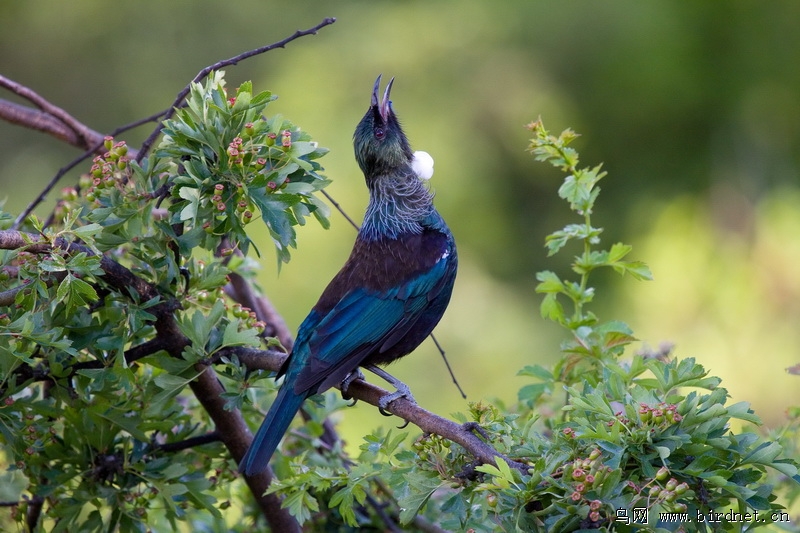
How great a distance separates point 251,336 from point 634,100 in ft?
21.5

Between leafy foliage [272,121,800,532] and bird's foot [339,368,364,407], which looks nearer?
leafy foliage [272,121,800,532]

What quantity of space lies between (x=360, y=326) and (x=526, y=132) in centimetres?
A: 525

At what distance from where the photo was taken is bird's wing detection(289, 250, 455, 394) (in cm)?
265

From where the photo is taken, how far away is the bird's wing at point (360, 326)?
2650 millimetres

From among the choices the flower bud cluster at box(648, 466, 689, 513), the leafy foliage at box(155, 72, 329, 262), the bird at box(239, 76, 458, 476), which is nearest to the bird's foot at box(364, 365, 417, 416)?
the bird at box(239, 76, 458, 476)

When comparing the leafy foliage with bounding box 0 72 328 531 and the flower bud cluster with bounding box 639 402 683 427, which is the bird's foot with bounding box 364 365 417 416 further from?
the flower bud cluster with bounding box 639 402 683 427

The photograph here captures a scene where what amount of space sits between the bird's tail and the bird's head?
1151mm

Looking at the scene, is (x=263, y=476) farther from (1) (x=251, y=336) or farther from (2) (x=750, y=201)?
(2) (x=750, y=201)

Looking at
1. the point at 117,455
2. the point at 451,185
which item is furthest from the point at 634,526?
the point at 451,185

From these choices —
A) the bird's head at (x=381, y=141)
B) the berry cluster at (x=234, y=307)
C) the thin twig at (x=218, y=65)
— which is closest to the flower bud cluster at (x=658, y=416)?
the berry cluster at (x=234, y=307)

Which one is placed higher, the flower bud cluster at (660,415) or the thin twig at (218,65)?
the thin twig at (218,65)

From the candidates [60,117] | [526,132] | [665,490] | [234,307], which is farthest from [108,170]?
[526,132]

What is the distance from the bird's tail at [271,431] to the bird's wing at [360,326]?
41mm

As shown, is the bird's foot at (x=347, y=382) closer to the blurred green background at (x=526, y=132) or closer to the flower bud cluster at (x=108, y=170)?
the flower bud cluster at (x=108, y=170)
